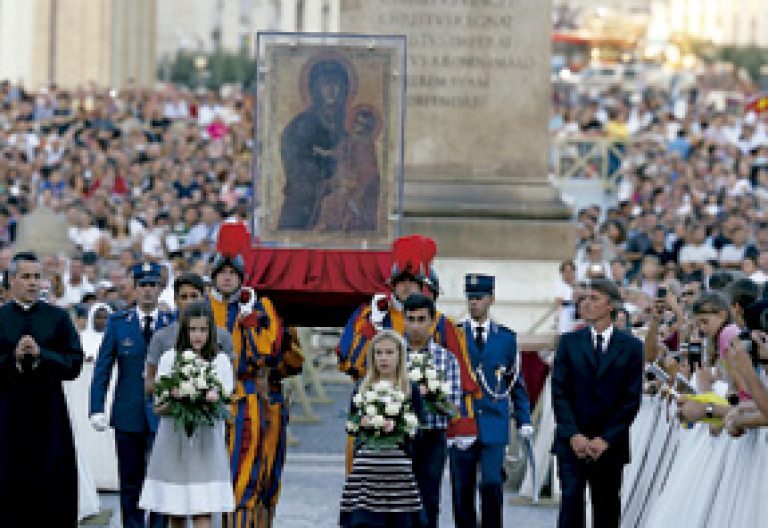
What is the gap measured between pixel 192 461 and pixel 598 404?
7.76 ft

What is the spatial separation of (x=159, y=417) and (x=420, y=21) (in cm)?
1044

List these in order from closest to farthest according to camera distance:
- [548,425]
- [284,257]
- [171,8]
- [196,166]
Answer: [284,257] < [548,425] < [196,166] < [171,8]

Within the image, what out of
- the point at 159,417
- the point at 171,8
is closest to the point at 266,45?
the point at 159,417

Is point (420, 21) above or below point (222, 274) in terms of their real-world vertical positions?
above

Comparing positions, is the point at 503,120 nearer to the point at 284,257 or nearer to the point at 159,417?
the point at 284,257

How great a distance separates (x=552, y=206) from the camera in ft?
77.6

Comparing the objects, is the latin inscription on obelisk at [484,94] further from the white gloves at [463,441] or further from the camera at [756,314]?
the camera at [756,314]

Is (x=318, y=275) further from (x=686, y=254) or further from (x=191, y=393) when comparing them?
(x=686, y=254)

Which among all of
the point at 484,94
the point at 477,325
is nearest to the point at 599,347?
the point at 477,325

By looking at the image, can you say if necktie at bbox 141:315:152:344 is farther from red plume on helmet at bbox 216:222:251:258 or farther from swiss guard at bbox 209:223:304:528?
red plume on helmet at bbox 216:222:251:258

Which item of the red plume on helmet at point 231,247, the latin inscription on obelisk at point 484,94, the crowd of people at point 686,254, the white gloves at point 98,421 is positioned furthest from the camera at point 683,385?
the latin inscription on obelisk at point 484,94

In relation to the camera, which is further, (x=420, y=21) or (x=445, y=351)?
(x=420, y=21)

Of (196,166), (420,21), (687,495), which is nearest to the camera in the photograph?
(687,495)

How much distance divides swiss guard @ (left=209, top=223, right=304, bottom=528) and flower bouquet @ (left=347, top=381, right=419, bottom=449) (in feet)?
4.61
